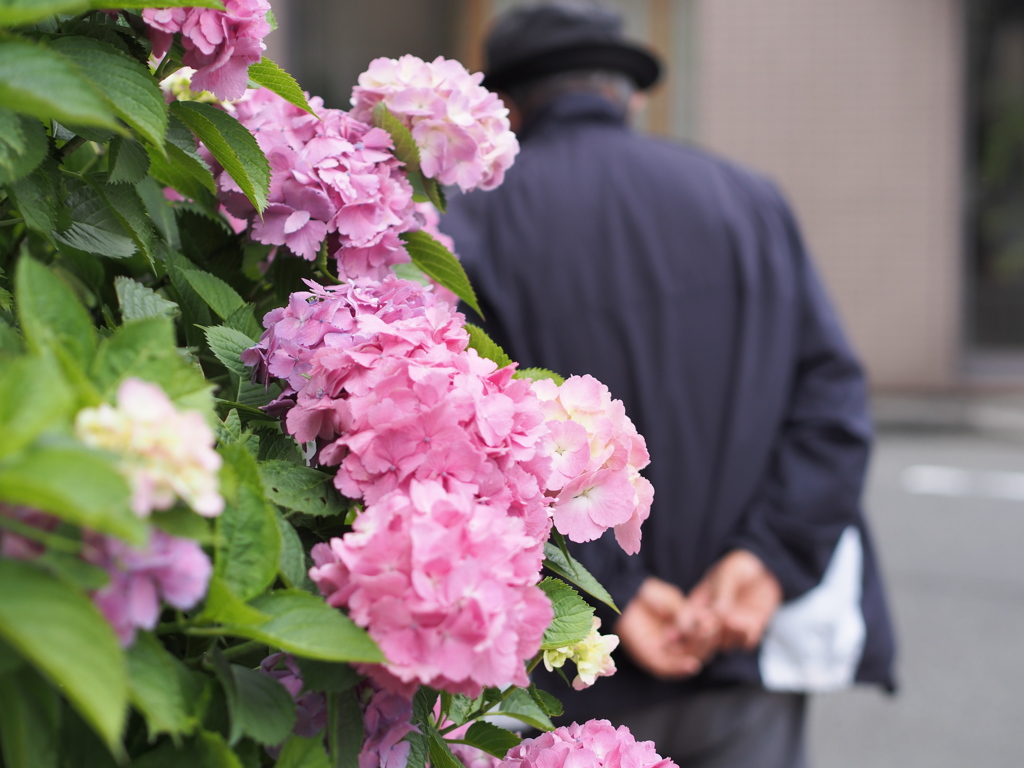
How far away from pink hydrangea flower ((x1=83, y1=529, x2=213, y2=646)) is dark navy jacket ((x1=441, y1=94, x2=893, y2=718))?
165 centimetres

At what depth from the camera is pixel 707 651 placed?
1.98 meters

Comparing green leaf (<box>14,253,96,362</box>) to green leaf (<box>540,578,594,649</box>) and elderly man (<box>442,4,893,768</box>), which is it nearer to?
green leaf (<box>540,578,594,649</box>)

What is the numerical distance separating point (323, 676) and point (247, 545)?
7 cm

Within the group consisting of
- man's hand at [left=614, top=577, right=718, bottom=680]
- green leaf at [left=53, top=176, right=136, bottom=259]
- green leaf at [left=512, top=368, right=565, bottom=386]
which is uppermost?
green leaf at [left=53, top=176, right=136, bottom=259]

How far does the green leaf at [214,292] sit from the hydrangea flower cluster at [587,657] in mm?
317

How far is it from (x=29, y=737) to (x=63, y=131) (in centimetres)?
44

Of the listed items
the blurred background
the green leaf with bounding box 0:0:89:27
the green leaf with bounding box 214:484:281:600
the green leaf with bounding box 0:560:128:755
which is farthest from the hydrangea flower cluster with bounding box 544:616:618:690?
the blurred background

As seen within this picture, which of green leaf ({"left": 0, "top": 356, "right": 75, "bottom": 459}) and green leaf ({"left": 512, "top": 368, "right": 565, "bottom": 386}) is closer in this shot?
green leaf ({"left": 0, "top": 356, "right": 75, "bottom": 459})

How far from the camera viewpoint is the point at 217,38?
2.04ft

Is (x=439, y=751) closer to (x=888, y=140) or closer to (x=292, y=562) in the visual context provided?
(x=292, y=562)

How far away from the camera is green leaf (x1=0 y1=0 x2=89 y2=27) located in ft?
1.47

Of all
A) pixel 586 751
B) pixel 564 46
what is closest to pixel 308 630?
pixel 586 751

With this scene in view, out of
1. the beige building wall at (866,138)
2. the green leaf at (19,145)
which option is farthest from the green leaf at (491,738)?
the beige building wall at (866,138)

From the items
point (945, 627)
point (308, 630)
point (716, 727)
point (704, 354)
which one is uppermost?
point (308, 630)
